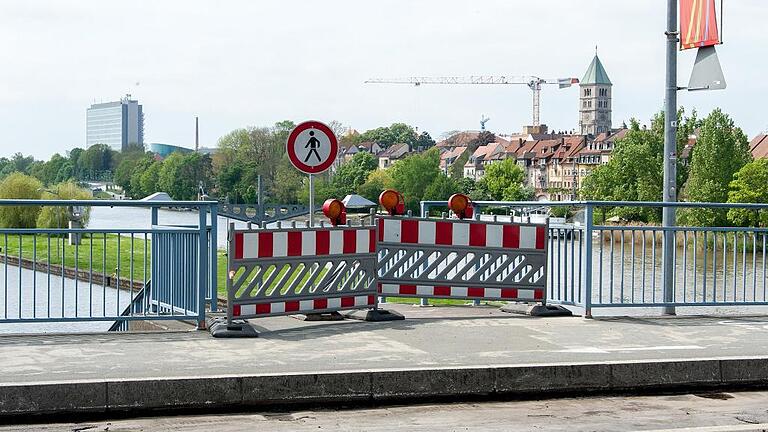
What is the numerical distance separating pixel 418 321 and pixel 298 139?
2397 millimetres

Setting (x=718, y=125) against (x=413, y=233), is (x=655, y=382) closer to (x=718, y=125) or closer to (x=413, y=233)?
(x=413, y=233)

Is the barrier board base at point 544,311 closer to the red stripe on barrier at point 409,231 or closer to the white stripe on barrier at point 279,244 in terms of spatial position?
the red stripe on barrier at point 409,231

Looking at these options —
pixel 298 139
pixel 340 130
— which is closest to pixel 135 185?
pixel 340 130

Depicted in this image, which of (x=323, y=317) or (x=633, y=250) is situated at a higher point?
(x=633, y=250)

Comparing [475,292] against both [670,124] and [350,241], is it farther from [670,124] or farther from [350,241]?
[670,124]

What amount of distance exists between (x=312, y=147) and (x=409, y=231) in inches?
56.3

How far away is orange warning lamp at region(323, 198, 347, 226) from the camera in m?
10.9

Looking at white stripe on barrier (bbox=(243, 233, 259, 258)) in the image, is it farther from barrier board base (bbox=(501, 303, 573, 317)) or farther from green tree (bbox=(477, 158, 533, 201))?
green tree (bbox=(477, 158, 533, 201))

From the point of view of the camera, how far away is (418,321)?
11.2 meters

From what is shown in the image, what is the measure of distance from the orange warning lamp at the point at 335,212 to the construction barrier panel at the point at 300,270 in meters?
0.14

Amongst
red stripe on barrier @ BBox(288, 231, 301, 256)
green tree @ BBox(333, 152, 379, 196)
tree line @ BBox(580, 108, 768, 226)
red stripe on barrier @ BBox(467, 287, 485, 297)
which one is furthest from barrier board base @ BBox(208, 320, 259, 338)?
green tree @ BBox(333, 152, 379, 196)

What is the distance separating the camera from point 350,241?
35.9ft

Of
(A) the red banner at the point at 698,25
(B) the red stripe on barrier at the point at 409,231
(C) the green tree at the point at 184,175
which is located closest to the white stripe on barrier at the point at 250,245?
(B) the red stripe on barrier at the point at 409,231

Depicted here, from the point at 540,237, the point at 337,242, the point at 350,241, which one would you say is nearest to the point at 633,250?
the point at 540,237
